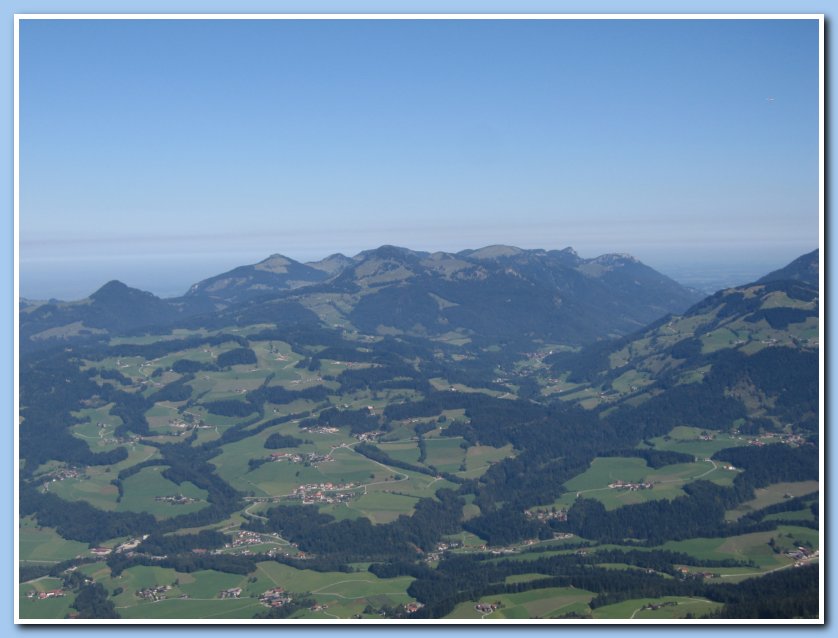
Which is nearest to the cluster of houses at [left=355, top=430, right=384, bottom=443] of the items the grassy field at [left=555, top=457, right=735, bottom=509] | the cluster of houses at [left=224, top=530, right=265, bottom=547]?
the grassy field at [left=555, top=457, right=735, bottom=509]

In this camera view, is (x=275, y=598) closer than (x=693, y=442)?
Yes

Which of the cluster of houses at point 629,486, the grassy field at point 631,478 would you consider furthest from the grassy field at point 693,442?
the cluster of houses at point 629,486

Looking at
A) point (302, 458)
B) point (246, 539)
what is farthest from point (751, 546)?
point (302, 458)

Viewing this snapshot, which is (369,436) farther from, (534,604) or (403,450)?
(534,604)

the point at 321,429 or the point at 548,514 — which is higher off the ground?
the point at 321,429

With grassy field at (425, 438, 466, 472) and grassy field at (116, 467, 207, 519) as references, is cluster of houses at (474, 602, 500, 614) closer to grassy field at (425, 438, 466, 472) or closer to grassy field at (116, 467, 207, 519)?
grassy field at (116, 467, 207, 519)

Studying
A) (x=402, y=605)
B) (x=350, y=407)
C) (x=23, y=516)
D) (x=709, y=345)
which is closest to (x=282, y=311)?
(x=350, y=407)

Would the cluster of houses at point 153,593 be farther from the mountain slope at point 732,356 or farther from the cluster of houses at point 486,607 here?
the mountain slope at point 732,356
